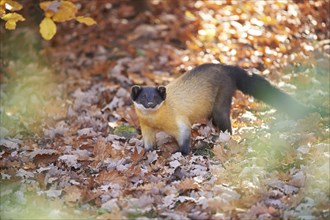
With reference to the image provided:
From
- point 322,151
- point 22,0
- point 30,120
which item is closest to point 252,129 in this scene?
point 322,151

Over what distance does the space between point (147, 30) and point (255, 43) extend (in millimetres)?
2998

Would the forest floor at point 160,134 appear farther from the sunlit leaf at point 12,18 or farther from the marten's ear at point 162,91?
the sunlit leaf at point 12,18

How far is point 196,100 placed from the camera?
823cm

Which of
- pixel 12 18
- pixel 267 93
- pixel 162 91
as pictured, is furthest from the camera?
pixel 267 93

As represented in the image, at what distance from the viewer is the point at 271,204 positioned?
5.87 metres

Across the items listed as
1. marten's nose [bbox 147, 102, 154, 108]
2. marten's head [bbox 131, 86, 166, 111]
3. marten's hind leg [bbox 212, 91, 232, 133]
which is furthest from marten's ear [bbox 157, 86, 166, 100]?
marten's hind leg [bbox 212, 91, 232, 133]

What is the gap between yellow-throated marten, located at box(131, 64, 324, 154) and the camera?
25.5 ft

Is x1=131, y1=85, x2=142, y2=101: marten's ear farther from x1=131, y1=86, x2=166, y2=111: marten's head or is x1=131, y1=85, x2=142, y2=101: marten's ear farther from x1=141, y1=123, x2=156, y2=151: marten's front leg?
x1=141, y1=123, x2=156, y2=151: marten's front leg

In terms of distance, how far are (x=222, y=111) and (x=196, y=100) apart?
39cm

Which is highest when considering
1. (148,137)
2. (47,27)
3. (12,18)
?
(12,18)

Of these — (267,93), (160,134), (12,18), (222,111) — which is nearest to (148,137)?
(160,134)

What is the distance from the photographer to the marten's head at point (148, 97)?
764cm

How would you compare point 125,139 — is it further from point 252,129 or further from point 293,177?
point 293,177

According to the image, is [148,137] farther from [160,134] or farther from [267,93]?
[267,93]
